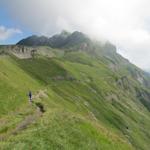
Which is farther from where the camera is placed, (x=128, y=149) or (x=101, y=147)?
(x=128, y=149)

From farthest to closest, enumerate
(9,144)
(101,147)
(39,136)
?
(101,147) → (39,136) → (9,144)

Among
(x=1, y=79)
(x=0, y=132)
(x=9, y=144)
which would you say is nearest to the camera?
(x=9, y=144)

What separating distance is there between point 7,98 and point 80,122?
4637 cm

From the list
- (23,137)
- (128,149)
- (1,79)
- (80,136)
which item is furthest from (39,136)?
(1,79)

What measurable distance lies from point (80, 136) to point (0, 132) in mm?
11248

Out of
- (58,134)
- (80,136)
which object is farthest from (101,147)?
(58,134)

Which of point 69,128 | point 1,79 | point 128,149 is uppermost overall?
point 1,79

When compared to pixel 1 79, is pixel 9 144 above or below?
below

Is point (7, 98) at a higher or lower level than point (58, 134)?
higher

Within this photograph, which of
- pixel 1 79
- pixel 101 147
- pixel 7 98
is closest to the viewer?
pixel 101 147

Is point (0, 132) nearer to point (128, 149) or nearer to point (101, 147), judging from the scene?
point (101, 147)

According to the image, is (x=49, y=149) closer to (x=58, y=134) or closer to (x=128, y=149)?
(x=58, y=134)

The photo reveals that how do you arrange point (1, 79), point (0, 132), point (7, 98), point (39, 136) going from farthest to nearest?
1. point (1, 79)
2. point (7, 98)
3. point (0, 132)
4. point (39, 136)

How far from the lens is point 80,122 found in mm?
47750
